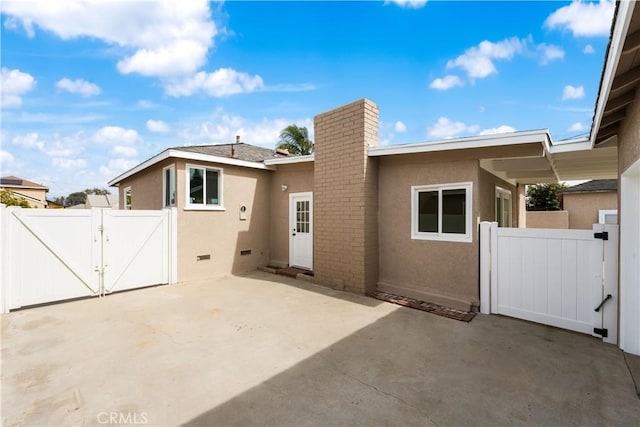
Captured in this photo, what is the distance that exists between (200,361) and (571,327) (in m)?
5.77

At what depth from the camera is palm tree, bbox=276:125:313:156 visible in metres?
20.6

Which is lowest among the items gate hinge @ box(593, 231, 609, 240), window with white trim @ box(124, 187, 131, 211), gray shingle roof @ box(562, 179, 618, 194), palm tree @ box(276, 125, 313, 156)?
gate hinge @ box(593, 231, 609, 240)

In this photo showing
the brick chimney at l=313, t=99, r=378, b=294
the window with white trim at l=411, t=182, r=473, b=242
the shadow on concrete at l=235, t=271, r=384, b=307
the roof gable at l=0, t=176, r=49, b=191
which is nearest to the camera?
the window with white trim at l=411, t=182, r=473, b=242

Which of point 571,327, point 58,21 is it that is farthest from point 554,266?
point 58,21

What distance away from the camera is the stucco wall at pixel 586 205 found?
554 inches

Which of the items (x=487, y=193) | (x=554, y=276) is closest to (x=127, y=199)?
(x=487, y=193)

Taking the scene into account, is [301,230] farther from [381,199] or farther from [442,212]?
[442,212]

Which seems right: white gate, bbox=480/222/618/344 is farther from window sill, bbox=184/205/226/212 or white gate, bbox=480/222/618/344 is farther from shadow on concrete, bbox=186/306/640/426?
window sill, bbox=184/205/226/212

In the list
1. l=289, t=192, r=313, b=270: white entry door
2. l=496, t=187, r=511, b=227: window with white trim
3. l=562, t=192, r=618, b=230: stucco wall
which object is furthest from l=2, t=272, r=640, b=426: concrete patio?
l=562, t=192, r=618, b=230: stucco wall

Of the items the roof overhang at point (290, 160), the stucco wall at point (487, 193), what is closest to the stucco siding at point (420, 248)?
the stucco wall at point (487, 193)

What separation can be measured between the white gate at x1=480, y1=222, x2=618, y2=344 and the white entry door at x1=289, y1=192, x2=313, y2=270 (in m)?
4.84

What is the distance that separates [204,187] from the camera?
8.62 meters

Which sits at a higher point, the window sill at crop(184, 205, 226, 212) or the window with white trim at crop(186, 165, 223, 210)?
the window with white trim at crop(186, 165, 223, 210)

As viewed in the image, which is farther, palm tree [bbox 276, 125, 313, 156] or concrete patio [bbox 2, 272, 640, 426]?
→ palm tree [bbox 276, 125, 313, 156]
